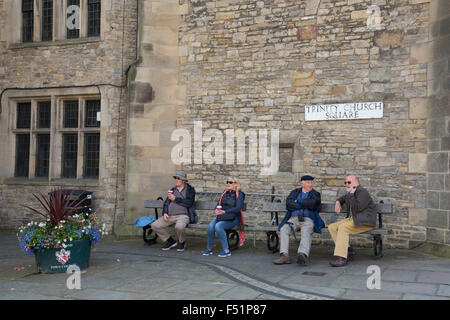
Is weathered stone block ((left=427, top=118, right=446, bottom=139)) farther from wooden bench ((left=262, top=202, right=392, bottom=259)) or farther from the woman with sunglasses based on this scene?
the woman with sunglasses

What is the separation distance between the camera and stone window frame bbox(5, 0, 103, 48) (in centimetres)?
1197

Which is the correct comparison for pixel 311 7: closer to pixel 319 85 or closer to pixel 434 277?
pixel 319 85

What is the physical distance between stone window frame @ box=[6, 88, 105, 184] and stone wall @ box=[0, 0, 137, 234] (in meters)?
0.05

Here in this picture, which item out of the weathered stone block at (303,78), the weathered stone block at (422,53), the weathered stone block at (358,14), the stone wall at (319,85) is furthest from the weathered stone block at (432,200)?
the weathered stone block at (358,14)

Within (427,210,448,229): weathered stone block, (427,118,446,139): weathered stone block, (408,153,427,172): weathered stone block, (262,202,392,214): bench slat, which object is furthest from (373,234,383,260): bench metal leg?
(427,118,446,139): weathered stone block

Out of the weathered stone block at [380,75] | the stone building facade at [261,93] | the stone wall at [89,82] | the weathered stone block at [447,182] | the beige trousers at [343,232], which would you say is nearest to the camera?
the beige trousers at [343,232]

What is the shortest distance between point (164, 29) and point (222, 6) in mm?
1415

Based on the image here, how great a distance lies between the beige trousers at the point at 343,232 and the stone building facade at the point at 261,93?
5.18 feet

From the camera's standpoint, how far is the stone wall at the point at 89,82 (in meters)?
11.5

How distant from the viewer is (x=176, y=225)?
904 centimetres

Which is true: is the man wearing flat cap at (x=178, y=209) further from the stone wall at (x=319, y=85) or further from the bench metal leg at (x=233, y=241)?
the stone wall at (x=319, y=85)

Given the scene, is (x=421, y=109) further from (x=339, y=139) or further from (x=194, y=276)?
(x=194, y=276)

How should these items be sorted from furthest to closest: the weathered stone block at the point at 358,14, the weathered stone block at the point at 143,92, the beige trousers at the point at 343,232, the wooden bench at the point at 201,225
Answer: the weathered stone block at the point at 143,92 → the weathered stone block at the point at 358,14 → the wooden bench at the point at 201,225 → the beige trousers at the point at 343,232

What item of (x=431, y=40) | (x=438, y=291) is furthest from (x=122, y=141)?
(x=438, y=291)
